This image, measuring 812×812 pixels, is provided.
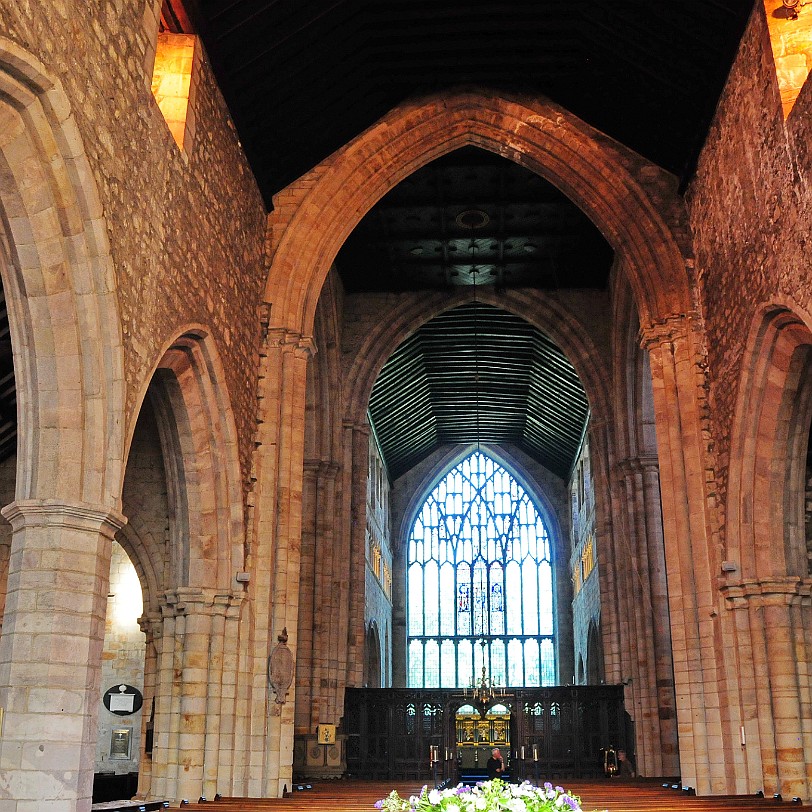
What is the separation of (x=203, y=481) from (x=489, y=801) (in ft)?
25.4

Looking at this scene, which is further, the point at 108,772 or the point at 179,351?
the point at 108,772

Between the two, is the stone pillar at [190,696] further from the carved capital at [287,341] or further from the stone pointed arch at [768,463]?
the stone pointed arch at [768,463]

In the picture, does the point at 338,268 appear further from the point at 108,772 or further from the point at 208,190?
the point at 108,772

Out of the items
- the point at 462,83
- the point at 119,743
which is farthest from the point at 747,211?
the point at 119,743

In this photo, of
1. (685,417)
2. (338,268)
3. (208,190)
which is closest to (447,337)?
(338,268)

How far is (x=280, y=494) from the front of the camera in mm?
13234

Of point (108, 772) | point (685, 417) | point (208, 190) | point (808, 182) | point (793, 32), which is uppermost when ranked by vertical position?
point (793, 32)

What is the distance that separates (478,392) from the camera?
28.0 meters

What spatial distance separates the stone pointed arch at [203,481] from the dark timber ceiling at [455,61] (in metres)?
3.65

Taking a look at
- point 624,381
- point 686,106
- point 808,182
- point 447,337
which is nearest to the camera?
point 808,182

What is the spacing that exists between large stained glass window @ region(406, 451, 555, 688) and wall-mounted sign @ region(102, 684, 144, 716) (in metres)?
17.5

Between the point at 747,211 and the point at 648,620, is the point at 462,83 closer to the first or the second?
the point at 747,211

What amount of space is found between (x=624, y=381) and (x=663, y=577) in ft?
12.7

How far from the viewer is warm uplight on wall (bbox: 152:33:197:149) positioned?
1060 centimetres
